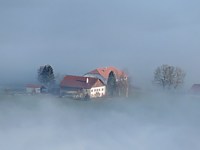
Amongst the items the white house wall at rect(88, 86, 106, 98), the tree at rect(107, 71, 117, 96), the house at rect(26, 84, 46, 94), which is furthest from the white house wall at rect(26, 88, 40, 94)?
the tree at rect(107, 71, 117, 96)

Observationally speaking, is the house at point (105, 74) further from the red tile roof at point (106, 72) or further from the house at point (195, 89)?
the house at point (195, 89)

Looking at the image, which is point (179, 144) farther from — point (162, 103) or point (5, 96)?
point (5, 96)

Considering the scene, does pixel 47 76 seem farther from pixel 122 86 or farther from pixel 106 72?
pixel 122 86

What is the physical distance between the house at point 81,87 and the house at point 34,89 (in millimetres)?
445

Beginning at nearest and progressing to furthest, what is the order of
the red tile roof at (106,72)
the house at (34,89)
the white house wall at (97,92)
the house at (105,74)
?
1. the white house wall at (97,92)
2. the house at (34,89)
3. the house at (105,74)
4. the red tile roof at (106,72)

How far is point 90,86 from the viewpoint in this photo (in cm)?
1228

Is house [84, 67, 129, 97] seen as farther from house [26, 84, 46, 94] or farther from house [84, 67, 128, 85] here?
house [26, 84, 46, 94]

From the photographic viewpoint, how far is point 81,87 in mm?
12445

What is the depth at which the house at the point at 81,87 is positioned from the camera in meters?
12.2

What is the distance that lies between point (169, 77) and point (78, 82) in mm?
2092

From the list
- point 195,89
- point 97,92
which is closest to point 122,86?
point 97,92

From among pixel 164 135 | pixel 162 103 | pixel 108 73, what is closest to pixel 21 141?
pixel 164 135

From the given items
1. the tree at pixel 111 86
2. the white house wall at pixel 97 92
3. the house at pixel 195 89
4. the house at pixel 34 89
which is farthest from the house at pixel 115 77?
the house at pixel 195 89

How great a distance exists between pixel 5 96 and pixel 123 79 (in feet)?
8.74
